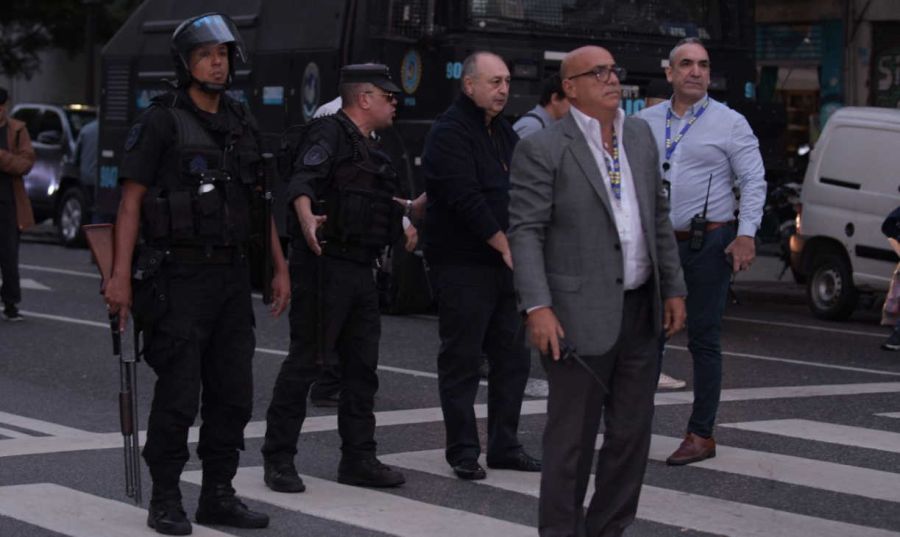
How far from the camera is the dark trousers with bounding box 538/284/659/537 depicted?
627 centimetres

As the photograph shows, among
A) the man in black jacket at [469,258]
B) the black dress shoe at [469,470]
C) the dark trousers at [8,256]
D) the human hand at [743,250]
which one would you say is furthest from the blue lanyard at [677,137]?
the dark trousers at [8,256]

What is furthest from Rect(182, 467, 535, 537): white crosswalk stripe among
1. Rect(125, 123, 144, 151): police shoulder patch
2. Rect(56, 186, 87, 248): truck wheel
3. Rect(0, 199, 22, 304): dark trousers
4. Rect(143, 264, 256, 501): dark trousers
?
Rect(56, 186, 87, 248): truck wheel

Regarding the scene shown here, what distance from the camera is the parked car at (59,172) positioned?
81.2 feet

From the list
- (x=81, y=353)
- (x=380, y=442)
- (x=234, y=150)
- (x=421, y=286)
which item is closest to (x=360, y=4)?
(x=421, y=286)

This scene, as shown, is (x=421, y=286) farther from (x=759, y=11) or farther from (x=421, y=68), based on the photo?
(x=759, y=11)

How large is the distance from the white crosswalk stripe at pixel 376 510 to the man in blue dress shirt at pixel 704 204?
1539 millimetres

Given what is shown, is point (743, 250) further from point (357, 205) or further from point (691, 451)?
point (357, 205)

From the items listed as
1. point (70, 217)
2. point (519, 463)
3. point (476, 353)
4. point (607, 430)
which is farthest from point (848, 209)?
point (70, 217)

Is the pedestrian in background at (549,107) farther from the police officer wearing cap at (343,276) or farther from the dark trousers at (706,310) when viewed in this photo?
the police officer wearing cap at (343,276)

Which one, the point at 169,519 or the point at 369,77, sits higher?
the point at 369,77

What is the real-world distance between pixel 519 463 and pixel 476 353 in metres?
0.55

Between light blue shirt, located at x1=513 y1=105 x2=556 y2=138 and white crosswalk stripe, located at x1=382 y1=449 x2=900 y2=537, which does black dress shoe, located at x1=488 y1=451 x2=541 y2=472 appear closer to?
white crosswalk stripe, located at x1=382 y1=449 x2=900 y2=537

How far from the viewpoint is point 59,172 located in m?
25.3

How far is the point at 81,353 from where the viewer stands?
12.8 meters
